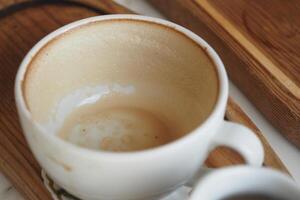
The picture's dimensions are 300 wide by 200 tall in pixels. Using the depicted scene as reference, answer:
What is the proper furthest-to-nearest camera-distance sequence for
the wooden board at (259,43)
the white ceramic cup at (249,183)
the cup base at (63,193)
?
the wooden board at (259,43) → the cup base at (63,193) → the white ceramic cup at (249,183)

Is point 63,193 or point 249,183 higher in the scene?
point 249,183

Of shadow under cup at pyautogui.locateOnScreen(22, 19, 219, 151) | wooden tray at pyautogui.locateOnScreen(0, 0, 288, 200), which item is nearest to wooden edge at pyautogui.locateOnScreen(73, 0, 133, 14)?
wooden tray at pyautogui.locateOnScreen(0, 0, 288, 200)

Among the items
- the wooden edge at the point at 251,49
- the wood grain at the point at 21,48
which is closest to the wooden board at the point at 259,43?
the wooden edge at the point at 251,49

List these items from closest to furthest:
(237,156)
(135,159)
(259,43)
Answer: (135,159)
(237,156)
(259,43)

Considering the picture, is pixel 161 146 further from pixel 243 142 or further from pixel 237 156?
pixel 237 156

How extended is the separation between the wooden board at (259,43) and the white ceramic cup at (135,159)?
0.16 meters

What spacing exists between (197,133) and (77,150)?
0.09 metres

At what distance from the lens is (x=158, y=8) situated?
0.72m

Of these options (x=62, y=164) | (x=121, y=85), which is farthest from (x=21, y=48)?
(x=62, y=164)

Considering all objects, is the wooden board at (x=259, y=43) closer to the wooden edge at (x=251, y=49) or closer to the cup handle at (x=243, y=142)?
the wooden edge at (x=251, y=49)

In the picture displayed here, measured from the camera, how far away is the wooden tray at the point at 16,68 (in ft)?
1.68

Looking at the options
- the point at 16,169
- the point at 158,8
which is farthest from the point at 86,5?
the point at 16,169

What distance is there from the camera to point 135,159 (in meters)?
0.37

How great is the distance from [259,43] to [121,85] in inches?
7.8
